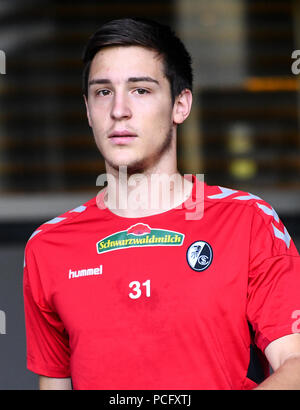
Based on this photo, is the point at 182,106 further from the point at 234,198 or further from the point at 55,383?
the point at 55,383

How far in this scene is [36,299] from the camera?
239 centimetres

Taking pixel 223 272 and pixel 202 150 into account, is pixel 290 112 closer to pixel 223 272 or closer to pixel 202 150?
pixel 202 150

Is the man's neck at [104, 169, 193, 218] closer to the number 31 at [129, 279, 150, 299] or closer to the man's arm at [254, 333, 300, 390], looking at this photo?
the number 31 at [129, 279, 150, 299]

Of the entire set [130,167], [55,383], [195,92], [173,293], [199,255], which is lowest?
[55,383]

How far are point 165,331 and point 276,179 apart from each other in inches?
98.8

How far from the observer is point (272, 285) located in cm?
208

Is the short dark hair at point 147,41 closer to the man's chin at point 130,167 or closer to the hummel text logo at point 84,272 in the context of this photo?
the man's chin at point 130,167

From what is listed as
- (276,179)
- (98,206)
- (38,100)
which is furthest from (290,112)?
(98,206)

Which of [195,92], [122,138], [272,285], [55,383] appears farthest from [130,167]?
[195,92]

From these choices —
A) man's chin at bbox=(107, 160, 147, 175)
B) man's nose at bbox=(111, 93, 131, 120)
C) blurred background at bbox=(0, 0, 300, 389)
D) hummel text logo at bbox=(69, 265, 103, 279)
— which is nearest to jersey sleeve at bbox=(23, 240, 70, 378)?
hummel text logo at bbox=(69, 265, 103, 279)

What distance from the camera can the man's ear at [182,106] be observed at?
2375 millimetres

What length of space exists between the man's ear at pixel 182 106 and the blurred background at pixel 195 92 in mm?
2040

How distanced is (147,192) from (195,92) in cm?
234

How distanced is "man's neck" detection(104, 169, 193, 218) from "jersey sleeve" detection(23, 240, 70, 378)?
15.1 inches
